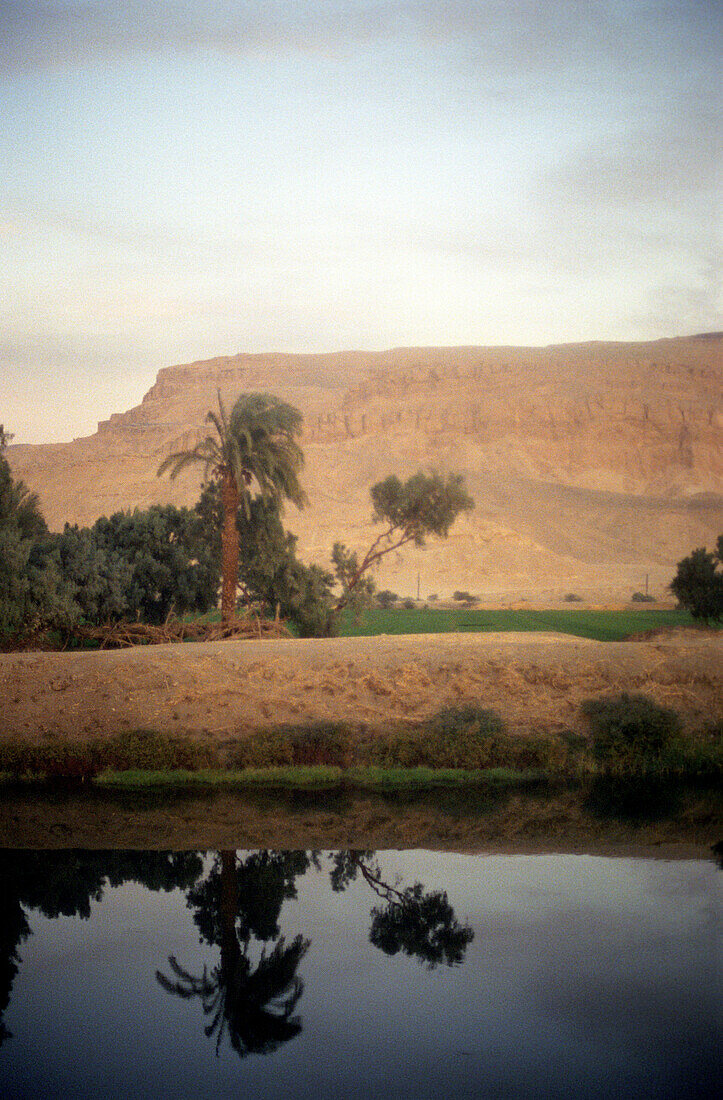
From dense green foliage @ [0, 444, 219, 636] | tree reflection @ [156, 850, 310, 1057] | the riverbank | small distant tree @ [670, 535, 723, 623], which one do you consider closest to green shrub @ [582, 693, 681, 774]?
the riverbank

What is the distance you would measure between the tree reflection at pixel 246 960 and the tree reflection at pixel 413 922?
697mm

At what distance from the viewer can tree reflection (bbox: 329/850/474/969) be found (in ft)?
29.1

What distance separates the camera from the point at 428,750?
17.0 metres

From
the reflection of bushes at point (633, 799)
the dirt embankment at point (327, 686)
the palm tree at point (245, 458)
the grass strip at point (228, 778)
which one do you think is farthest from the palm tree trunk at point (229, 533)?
the reflection of bushes at point (633, 799)

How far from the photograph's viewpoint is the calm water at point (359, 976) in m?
6.67

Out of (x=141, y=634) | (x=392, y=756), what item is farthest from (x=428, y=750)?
(x=141, y=634)

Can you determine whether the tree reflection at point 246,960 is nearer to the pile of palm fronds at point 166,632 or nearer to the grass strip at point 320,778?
the grass strip at point 320,778

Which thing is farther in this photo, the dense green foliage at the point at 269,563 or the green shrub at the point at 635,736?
the dense green foliage at the point at 269,563

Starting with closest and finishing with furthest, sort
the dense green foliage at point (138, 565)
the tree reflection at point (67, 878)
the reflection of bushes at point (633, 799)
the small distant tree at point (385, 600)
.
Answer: the tree reflection at point (67, 878)
the reflection of bushes at point (633, 799)
the dense green foliage at point (138, 565)
the small distant tree at point (385, 600)

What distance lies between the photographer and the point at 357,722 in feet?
60.1

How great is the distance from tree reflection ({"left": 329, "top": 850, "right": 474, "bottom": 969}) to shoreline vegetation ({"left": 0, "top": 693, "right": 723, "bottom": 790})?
481cm

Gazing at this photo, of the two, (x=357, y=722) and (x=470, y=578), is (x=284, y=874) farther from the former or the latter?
(x=470, y=578)

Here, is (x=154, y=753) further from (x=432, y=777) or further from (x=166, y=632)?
(x=166, y=632)

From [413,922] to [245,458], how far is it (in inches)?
769
